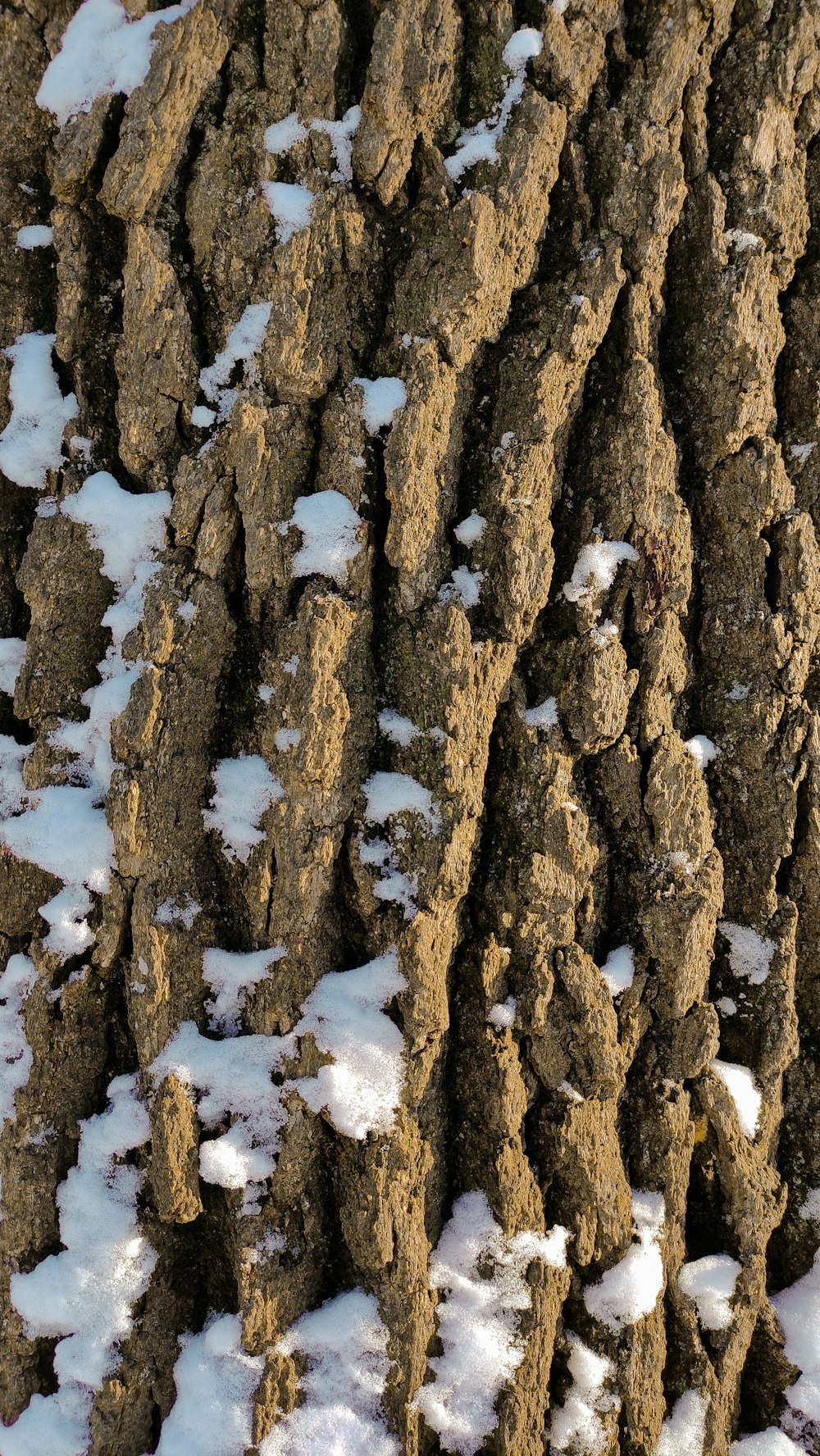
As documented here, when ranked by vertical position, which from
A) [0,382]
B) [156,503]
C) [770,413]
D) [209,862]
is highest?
[770,413]

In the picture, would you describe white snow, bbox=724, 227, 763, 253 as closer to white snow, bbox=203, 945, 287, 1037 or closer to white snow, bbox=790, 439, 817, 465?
white snow, bbox=790, 439, 817, 465

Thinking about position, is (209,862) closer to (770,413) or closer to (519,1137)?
(519,1137)

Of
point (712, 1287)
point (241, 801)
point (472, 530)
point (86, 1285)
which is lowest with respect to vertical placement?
point (86, 1285)

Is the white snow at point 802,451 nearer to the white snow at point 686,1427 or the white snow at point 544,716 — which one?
the white snow at point 544,716

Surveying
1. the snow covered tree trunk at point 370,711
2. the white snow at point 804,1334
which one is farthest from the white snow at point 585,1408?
the white snow at point 804,1334

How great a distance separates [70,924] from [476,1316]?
1182 millimetres

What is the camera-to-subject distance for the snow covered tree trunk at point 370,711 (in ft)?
5.51

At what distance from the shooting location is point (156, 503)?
1719 millimetres

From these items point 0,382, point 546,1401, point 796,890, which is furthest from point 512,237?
point 546,1401

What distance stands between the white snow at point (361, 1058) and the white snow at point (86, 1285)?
397 mm

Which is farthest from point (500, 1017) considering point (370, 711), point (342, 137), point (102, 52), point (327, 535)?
point (102, 52)

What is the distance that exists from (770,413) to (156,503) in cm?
138

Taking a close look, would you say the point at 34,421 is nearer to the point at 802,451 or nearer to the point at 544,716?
the point at 544,716

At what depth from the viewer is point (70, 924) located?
5.61ft
